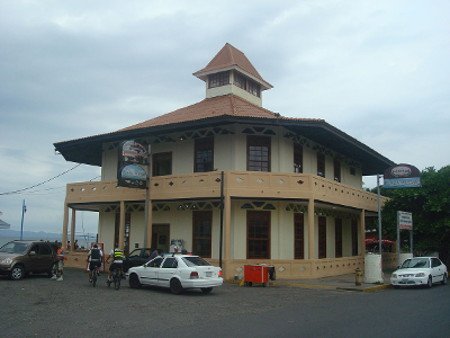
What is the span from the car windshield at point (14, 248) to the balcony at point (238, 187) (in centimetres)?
608

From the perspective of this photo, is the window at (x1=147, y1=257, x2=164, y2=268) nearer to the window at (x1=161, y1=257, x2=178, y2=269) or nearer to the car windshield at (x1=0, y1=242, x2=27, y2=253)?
the window at (x1=161, y1=257, x2=178, y2=269)

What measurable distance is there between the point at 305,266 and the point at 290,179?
13.8 feet

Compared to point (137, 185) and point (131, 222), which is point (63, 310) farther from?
point (131, 222)

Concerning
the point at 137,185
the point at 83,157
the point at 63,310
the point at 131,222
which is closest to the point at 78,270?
the point at 131,222

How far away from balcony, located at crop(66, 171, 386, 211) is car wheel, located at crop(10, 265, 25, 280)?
7.00m

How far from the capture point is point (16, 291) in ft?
56.3

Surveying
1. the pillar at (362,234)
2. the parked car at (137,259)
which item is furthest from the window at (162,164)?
the pillar at (362,234)

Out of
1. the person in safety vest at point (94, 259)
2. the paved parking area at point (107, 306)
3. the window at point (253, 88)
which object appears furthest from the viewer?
the window at point (253, 88)

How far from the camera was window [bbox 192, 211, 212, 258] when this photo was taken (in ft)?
84.8

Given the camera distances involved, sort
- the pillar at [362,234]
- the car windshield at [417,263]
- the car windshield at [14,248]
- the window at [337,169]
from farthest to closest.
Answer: the window at [337,169] < the pillar at [362,234] < the car windshield at [417,263] < the car windshield at [14,248]

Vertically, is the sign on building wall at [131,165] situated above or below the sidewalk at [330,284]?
above

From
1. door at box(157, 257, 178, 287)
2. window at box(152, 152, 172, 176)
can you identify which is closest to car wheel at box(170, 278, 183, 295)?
door at box(157, 257, 178, 287)

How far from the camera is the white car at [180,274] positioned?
57.1 ft

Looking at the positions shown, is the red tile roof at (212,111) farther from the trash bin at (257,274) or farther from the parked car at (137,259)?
the trash bin at (257,274)
